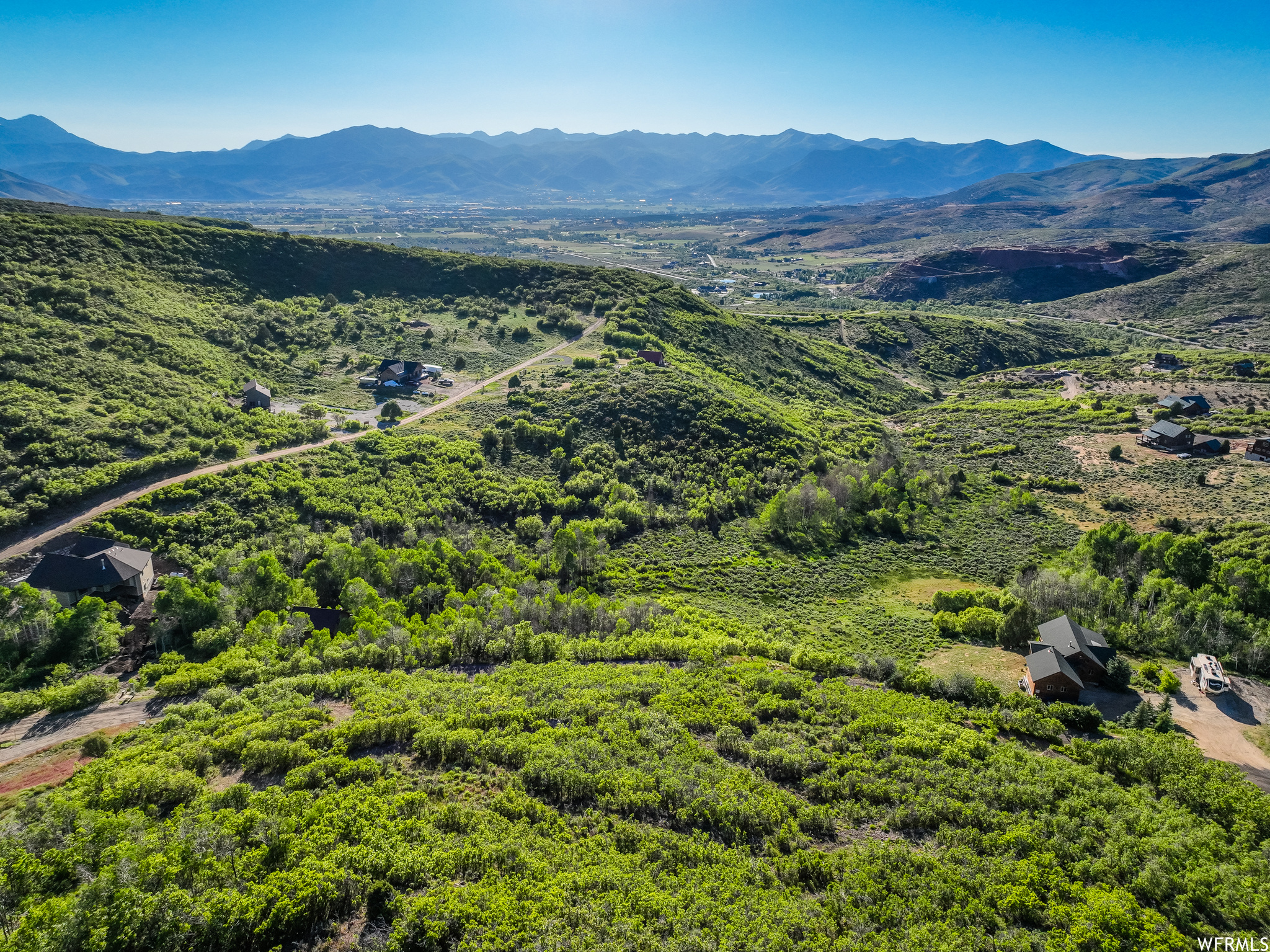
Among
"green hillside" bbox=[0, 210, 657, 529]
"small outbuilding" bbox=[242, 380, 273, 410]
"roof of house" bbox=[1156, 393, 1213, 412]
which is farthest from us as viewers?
"roof of house" bbox=[1156, 393, 1213, 412]

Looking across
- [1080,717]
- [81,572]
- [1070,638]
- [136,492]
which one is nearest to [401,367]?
[136,492]

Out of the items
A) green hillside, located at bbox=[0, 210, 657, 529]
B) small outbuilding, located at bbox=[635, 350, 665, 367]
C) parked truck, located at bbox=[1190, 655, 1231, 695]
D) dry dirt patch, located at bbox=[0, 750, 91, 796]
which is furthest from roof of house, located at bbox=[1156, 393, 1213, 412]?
dry dirt patch, located at bbox=[0, 750, 91, 796]

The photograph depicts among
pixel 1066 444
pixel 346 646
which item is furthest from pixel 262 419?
pixel 1066 444

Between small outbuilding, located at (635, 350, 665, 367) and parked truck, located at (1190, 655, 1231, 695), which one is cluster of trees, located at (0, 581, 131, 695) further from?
small outbuilding, located at (635, 350, 665, 367)

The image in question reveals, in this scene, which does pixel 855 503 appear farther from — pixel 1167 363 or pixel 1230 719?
pixel 1167 363

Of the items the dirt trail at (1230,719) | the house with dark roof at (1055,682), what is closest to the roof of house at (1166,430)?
the dirt trail at (1230,719)

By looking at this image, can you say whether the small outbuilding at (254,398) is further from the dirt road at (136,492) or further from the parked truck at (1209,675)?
the parked truck at (1209,675)
